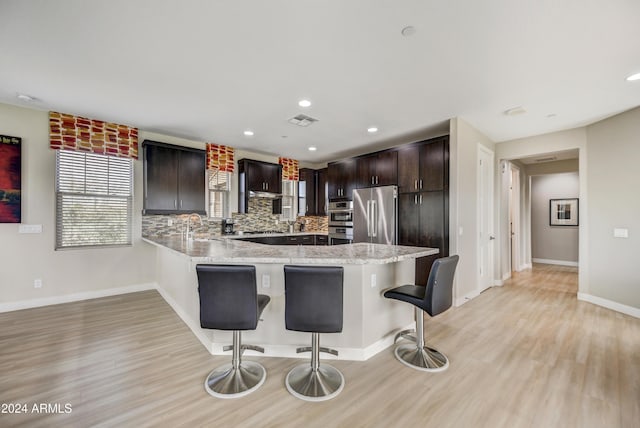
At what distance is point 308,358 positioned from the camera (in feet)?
7.91

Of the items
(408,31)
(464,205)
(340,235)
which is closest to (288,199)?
(340,235)

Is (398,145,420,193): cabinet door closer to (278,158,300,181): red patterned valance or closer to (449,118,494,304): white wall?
(449,118,494,304): white wall

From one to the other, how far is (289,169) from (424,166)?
129 inches

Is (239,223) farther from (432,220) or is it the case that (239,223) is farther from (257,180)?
(432,220)

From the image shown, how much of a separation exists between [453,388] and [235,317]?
1.68 m

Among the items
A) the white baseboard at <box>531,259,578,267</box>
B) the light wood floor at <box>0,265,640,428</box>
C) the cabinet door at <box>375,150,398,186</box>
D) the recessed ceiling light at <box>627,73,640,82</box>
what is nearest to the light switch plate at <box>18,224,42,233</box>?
the light wood floor at <box>0,265,640,428</box>

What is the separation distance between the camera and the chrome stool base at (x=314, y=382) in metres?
1.91

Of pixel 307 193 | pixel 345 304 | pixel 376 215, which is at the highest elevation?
pixel 307 193

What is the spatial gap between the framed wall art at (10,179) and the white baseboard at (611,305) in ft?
26.2

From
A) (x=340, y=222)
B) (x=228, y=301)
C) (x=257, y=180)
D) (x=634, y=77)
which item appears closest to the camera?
(x=228, y=301)

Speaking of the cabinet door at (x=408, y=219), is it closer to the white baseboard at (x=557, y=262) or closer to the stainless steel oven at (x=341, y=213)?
the stainless steel oven at (x=341, y=213)

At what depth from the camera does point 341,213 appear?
566 centimetres

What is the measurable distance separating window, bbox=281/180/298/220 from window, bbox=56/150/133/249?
2989 millimetres

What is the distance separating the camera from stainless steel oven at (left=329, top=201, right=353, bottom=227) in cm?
548
